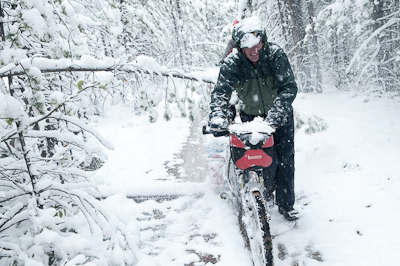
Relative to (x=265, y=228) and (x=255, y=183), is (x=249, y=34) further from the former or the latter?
(x=265, y=228)

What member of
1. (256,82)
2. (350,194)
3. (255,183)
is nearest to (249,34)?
(256,82)

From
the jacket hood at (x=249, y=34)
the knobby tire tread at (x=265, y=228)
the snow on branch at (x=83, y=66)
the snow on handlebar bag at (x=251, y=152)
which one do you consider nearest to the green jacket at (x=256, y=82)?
the jacket hood at (x=249, y=34)

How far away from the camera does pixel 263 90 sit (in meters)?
3.52

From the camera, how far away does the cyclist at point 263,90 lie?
10.1 ft

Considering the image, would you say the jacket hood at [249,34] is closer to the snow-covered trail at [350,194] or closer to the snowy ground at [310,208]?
the snowy ground at [310,208]

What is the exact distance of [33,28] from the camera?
77.9 inches

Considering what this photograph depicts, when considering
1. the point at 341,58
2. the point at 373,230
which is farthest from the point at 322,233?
the point at 341,58

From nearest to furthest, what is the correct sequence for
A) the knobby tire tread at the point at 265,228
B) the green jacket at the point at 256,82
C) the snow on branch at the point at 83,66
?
1. the snow on branch at the point at 83,66
2. the knobby tire tread at the point at 265,228
3. the green jacket at the point at 256,82

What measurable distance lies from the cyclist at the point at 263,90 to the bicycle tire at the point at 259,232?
33.5 inches

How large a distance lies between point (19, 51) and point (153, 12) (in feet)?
51.8

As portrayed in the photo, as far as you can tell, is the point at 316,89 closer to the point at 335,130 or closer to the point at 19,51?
the point at 335,130

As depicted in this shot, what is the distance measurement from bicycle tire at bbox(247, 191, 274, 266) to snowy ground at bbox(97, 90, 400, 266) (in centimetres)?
34

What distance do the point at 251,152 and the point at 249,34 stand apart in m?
1.40

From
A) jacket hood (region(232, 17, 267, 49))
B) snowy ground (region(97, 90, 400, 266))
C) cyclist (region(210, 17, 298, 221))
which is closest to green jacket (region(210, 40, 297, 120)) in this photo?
cyclist (region(210, 17, 298, 221))
